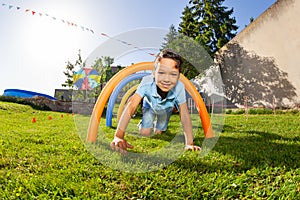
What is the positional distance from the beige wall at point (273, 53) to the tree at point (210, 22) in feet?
22.3

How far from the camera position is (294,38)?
27.9ft

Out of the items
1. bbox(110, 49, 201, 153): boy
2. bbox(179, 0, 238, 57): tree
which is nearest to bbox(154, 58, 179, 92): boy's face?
bbox(110, 49, 201, 153): boy

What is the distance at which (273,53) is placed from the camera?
944 centimetres

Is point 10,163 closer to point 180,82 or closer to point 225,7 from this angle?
point 180,82

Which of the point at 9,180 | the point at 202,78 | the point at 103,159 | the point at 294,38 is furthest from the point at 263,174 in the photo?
the point at 294,38

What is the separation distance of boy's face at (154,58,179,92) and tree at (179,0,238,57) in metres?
15.2

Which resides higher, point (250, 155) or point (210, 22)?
point (210, 22)

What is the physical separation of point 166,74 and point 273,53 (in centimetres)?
773

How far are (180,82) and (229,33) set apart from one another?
53.5 feet

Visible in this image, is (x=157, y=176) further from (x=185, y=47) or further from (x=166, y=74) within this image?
(x=185, y=47)

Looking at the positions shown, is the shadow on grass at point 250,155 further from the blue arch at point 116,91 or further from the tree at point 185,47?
the blue arch at point 116,91

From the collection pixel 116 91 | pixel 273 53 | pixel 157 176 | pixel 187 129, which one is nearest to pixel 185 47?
pixel 187 129

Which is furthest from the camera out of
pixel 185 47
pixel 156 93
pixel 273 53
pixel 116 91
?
pixel 273 53

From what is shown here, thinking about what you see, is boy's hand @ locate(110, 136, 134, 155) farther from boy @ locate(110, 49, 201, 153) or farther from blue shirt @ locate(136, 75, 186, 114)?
blue shirt @ locate(136, 75, 186, 114)
